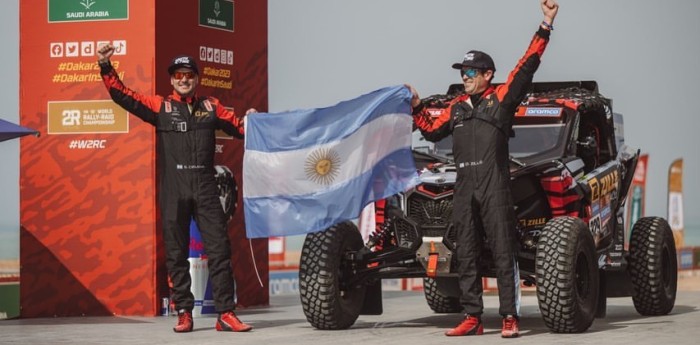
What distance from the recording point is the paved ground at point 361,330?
10.5 m

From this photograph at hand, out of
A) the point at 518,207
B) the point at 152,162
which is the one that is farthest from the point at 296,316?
the point at 518,207

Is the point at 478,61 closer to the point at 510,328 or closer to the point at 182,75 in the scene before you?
the point at 510,328

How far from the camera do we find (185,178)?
37.5 ft

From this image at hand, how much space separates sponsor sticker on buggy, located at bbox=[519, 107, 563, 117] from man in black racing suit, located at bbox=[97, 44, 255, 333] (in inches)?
112

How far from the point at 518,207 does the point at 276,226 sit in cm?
199

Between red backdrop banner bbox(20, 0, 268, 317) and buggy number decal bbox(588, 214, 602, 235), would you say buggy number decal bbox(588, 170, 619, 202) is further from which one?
red backdrop banner bbox(20, 0, 268, 317)

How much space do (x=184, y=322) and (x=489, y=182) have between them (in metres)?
2.71

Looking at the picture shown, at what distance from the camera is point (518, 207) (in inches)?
461

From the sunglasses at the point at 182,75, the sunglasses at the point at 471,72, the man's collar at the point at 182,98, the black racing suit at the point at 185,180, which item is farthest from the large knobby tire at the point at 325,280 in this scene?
the sunglasses at the point at 471,72

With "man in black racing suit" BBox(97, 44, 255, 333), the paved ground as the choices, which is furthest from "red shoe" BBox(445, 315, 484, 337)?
"man in black racing suit" BBox(97, 44, 255, 333)

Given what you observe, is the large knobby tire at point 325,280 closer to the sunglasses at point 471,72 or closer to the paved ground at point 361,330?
the paved ground at point 361,330

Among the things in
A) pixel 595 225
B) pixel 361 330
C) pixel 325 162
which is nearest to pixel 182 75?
pixel 325 162

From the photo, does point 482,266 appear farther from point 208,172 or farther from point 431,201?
point 208,172

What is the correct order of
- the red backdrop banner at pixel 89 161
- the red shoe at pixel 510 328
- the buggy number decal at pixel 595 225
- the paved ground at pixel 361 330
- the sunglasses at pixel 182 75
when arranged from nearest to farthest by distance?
1. the paved ground at pixel 361 330
2. the red shoe at pixel 510 328
3. the sunglasses at pixel 182 75
4. the buggy number decal at pixel 595 225
5. the red backdrop banner at pixel 89 161
